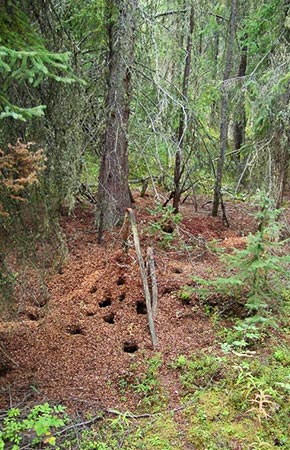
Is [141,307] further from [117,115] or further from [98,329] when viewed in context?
[117,115]

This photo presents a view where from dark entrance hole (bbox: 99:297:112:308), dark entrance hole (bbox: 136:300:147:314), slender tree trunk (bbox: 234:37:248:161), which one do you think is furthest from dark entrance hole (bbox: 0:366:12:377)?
slender tree trunk (bbox: 234:37:248:161)

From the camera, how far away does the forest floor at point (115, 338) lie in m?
3.88

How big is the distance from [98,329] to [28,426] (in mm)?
1606

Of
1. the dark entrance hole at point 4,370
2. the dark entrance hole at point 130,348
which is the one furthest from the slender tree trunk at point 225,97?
the dark entrance hole at point 4,370

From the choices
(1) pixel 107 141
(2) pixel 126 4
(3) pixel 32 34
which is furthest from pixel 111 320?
(2) pixel 126 4

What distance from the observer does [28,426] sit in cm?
320

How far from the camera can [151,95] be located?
6484 millimetres

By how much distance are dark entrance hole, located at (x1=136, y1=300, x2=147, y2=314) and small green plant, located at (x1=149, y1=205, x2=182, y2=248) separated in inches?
58.7

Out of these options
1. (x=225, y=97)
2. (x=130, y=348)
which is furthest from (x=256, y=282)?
(x=225, y=97)

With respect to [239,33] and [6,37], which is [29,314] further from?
[239,33]

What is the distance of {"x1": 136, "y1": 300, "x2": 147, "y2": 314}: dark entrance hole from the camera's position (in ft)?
16.5

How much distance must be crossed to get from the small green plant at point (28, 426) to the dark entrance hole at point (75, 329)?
49.3 inches

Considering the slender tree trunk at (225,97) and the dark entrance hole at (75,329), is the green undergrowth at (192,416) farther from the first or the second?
the slender tree trunk at (225,97)

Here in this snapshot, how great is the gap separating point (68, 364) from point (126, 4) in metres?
4.24
